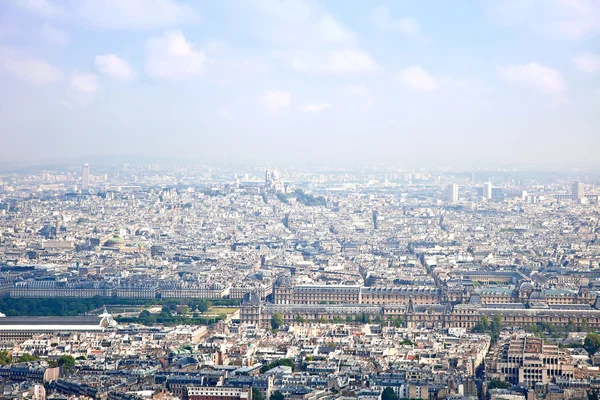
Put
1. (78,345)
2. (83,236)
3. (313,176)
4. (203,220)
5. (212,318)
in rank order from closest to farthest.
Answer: (78,345) → (212,318) → (83,236) → (203,220) → (313,176)

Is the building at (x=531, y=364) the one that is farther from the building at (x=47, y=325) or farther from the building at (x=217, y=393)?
the building at (x=47, y=325)

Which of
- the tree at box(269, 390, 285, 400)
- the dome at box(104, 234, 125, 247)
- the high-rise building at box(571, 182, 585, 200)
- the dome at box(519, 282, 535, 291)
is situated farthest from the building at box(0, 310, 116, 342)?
the high-rise building at box(571, 182, 585, 200)

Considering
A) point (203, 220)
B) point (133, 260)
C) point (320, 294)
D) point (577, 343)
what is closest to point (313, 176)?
point (203, 220)

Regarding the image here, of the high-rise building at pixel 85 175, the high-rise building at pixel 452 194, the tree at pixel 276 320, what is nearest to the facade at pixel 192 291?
the tree at pixel 276 320

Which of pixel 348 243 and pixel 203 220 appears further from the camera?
pixel 203 220

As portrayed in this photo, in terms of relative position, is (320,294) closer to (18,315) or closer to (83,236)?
(18,315)
